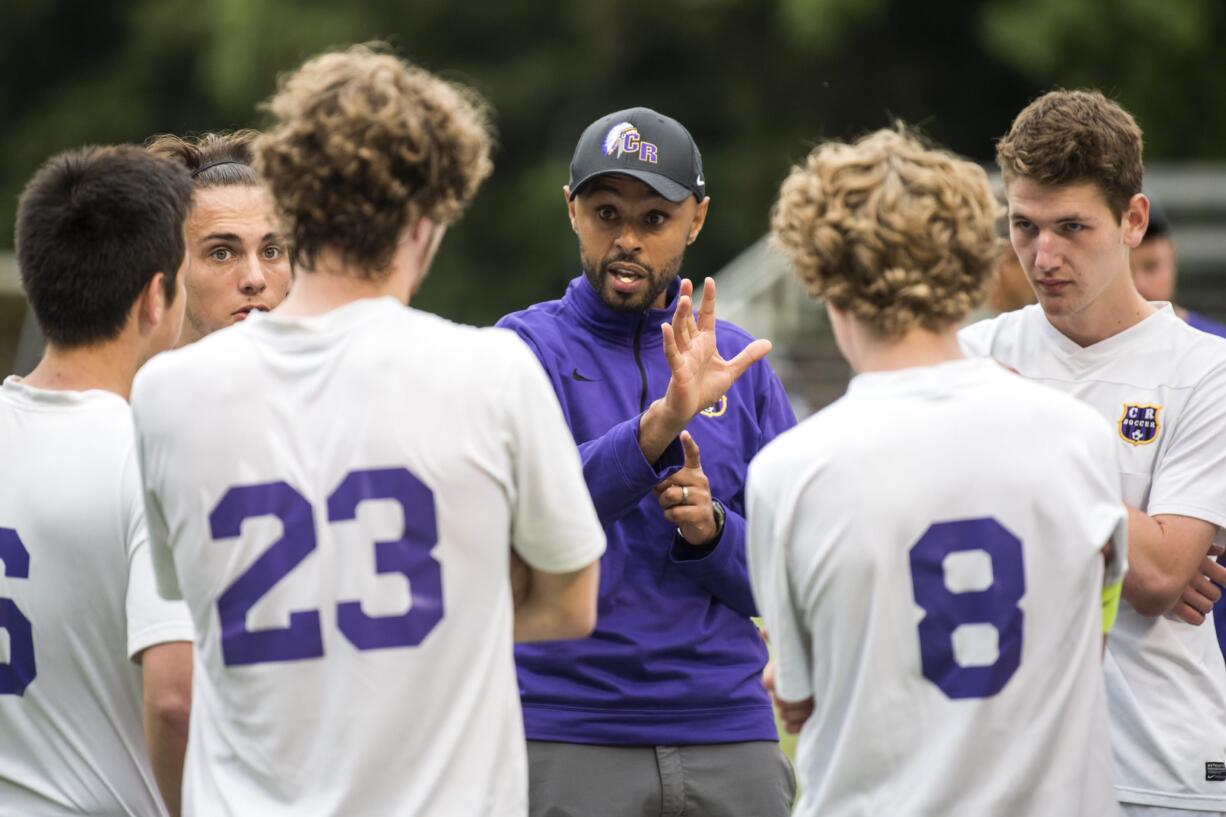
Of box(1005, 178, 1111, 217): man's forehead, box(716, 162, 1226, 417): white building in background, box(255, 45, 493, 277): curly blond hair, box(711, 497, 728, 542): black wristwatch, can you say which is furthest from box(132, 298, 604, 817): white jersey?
box(716, 162, 1226, 417): white building in background

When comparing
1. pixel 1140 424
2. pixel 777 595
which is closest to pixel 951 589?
pixel 777 595

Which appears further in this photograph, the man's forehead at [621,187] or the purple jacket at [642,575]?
the man's forehead at [621,187]

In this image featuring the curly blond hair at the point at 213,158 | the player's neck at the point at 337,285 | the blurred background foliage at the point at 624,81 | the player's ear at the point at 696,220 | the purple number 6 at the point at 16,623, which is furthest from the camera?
the blurred background foliage at the point at 624,81

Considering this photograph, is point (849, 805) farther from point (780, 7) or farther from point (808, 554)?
point (780, 7)

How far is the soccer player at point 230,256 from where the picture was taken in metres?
4.51

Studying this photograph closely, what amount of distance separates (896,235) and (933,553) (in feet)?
1.91

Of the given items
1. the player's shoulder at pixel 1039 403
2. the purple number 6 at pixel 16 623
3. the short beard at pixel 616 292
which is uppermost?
the short beard at pixel 616 292

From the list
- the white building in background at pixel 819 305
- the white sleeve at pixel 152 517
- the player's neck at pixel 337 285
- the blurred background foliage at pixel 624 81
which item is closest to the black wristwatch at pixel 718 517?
the player's neck at pixel 337 285

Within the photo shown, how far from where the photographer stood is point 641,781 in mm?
4027

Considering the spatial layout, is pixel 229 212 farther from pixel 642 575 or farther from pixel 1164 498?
pixel 1164 498

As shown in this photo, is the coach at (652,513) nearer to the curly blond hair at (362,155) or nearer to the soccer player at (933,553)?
the soccer player at (933,553)

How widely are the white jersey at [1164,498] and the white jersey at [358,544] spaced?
1.67 m

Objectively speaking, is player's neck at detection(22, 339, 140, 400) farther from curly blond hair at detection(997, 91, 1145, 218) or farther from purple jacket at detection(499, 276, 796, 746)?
curly blond hair at detection(997, 91, 1145, 218)

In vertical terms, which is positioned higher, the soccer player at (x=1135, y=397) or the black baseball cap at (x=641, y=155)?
the black baseball cap at (x=641, y=155)
